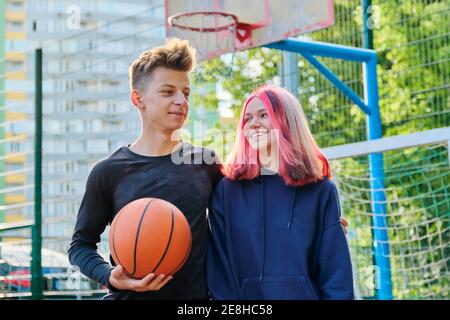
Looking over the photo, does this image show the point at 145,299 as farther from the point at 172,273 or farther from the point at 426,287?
the point at 426,287

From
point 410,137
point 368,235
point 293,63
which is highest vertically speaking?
point 293,63

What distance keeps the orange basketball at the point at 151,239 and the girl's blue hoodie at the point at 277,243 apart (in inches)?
5.2

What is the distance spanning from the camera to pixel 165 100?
9.37 feet

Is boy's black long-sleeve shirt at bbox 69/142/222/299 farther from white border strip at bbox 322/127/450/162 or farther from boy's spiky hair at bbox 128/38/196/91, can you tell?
white border strip at bbox 322/127/450/162

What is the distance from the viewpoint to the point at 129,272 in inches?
103

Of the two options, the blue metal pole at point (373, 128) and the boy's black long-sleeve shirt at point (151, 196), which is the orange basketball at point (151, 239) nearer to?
the boy's black long-sleeve shirt at point (151, 196)

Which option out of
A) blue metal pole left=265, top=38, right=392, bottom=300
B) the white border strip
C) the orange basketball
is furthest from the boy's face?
blue metal pole left=265, top=38, right=392, bottom=300

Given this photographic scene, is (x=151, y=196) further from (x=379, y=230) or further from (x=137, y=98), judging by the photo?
(x=379, y=230)

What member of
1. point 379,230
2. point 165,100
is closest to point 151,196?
point 165,100

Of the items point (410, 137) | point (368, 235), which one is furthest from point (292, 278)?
point (368, 235)

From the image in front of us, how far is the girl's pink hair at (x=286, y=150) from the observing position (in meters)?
2.68

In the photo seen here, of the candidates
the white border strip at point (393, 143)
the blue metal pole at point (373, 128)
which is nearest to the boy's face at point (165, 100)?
the white border strip at point (393, 143)

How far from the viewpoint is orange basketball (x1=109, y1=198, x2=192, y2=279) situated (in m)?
2.60
